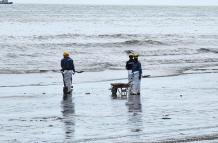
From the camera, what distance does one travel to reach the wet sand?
16.6 metres

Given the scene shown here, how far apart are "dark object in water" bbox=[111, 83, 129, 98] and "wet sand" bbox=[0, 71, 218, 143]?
0.35m

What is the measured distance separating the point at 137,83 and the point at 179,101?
8.27 ft

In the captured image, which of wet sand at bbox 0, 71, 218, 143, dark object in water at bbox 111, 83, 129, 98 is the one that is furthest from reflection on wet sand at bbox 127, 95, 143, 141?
dark object in water at bbox 111, 83, 129, 98

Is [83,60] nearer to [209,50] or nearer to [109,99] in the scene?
[209,50]

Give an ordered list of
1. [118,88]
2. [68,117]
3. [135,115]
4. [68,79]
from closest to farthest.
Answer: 1. [68,117]
2. [135,115]
3. [118,88]
4. [68,79]

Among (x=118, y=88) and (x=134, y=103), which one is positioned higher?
(x=118, y=88)

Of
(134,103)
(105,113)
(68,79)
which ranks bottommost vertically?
(134,103)

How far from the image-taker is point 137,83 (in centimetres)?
2603

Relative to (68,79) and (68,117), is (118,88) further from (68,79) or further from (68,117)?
(68,117)

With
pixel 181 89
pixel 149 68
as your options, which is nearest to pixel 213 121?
pixel 181 89

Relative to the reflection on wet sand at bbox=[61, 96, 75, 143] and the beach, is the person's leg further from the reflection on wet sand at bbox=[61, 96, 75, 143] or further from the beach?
the reflection on wet sand at bbox=[61, 96, 75, 143]

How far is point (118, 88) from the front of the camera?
86.1 feet

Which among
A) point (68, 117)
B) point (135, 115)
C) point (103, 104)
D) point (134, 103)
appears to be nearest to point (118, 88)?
point (134, 103)

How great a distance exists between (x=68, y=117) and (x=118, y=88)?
6.55 m
